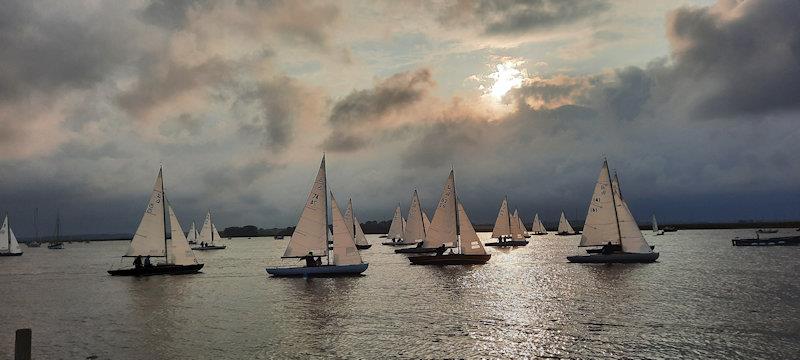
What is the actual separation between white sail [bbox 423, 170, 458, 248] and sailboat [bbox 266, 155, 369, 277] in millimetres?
15411

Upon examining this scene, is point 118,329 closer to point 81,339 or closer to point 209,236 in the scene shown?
point 81,339

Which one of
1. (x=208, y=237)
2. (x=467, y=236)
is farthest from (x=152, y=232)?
(x=208, y=237)

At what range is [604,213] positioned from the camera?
60.8 m

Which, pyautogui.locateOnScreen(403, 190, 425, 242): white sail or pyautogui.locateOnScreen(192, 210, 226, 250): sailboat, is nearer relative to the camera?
pyautogui.locateOnScreen(403, 190, 425, 242): white sail

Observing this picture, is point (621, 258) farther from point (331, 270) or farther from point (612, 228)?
point (331, 270)

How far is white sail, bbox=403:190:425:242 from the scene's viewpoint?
92.1 m

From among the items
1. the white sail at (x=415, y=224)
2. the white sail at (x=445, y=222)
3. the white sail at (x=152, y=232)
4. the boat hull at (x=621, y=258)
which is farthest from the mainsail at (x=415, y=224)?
the white sail at (x=152, y=232)

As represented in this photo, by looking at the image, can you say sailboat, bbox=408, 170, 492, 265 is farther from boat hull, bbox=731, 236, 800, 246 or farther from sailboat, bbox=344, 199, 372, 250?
boat hull, bbox=731, 236, 800, 246

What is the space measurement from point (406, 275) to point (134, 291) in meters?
26.2

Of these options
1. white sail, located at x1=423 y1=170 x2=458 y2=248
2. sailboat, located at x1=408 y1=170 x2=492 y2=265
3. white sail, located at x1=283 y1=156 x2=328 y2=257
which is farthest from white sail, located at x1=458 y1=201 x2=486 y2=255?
white sail, located at x1=283 y1=156 x2=328 y2=257

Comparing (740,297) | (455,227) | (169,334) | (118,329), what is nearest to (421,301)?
(169,334)

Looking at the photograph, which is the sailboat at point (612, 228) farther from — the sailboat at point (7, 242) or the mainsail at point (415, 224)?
the sailboat at point (7, 242)

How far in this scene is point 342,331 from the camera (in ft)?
91.9

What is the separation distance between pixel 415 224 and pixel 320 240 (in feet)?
140
